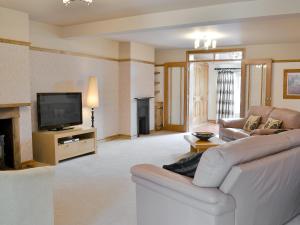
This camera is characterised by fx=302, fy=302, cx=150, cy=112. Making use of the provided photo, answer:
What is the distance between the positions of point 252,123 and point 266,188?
3941 mm

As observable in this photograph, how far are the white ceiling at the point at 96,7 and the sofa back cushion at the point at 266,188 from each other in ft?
7.76

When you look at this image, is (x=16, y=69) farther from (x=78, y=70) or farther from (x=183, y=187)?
(x=183, y=187)

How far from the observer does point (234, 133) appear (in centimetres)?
589

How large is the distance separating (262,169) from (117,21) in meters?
3.58

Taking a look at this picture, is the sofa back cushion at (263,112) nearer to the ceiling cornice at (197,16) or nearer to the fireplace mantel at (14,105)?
the ceiling cornice at (197,16)

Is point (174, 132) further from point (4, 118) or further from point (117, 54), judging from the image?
point (4, 118)

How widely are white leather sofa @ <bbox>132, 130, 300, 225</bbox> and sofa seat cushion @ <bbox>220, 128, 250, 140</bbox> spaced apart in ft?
9.87

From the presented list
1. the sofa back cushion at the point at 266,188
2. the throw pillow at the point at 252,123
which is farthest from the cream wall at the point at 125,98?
the sofa back cushion at the point at 266,188

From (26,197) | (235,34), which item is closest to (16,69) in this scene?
(26,197)

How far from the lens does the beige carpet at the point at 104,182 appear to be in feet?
9.95

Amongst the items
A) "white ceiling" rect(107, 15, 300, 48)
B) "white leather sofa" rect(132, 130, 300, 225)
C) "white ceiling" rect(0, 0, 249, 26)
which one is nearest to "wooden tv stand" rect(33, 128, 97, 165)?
"white ceiling" rect(0, 0, 249, 26)

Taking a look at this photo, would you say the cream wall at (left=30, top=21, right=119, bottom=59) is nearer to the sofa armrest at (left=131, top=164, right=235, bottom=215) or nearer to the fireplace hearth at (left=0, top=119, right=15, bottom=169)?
the fireplace hearth at (left=0, top=119, right=15, bottom=169)

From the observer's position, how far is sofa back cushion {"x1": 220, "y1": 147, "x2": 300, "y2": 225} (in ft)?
6.74

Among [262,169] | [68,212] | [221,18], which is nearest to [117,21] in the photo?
[221,18]
